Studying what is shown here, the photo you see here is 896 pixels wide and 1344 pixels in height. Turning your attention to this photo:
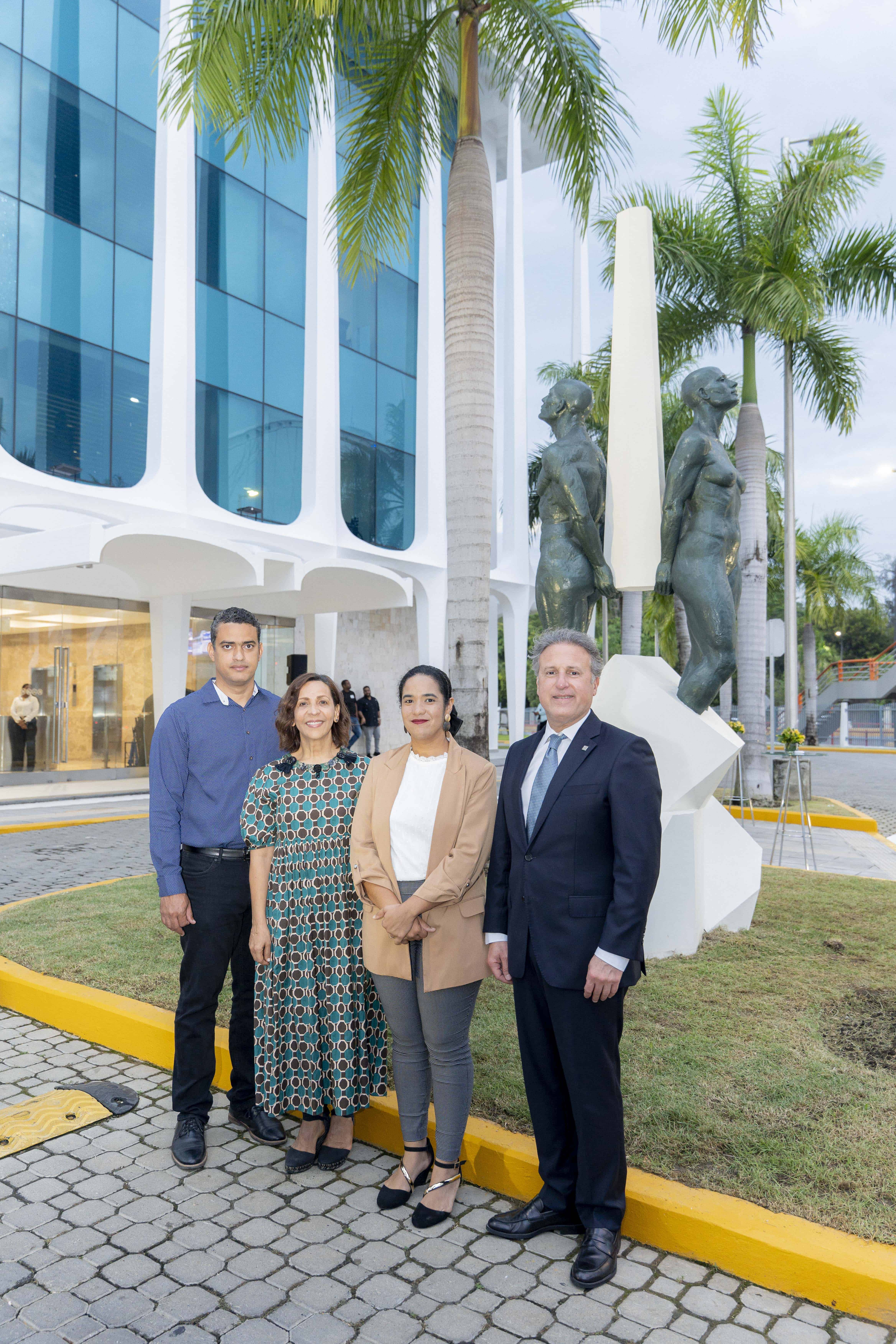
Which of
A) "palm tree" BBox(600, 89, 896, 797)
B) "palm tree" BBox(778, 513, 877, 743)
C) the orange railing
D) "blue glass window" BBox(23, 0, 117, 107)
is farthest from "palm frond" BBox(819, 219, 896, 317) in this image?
the orange railing

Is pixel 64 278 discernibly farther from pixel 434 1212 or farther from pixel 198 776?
pixel 434 1212

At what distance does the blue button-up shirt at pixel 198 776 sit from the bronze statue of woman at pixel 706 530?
3.64 meters

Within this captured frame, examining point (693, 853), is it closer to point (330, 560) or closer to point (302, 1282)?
point (302, 1282)

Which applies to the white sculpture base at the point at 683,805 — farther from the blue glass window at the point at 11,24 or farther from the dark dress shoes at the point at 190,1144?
the blue glass window at the point at 11,24

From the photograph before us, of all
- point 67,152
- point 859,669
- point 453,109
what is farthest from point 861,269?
point 859,669

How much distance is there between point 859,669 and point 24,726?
4449cm

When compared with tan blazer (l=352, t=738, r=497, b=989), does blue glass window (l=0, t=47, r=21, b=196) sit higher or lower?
higher

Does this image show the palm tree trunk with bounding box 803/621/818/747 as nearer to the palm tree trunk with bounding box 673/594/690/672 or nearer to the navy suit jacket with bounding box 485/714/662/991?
the palm tree trunk with bounding box 673/594/690/672

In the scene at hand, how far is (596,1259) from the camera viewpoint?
273 centimetres

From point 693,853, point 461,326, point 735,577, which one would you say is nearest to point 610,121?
point 461,326

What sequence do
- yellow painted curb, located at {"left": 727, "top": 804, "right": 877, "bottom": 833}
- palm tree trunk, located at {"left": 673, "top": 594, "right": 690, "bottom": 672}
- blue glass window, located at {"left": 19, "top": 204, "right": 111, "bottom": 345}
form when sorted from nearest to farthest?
yellow painted curb, located at {"left": 727, "top": 804, "right": 877, "bottom": 833}
blue glass window, located at {"left": 19, "top": 204, "right": 111, "bottom": 345}
palm tree trunk, located at {"left": 673, "top": 594, "right": 690, "bottom": 672}

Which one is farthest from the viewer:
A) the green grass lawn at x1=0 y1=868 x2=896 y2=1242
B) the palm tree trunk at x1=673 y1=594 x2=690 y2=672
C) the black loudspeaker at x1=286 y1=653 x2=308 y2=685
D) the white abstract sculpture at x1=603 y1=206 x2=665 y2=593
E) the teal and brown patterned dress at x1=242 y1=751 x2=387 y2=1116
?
the palm tree trunk at x1=673 y1=594 x2=690 y2=672

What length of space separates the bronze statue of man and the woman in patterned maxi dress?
3351 millimetres

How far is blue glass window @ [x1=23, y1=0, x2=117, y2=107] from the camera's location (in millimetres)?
15398
